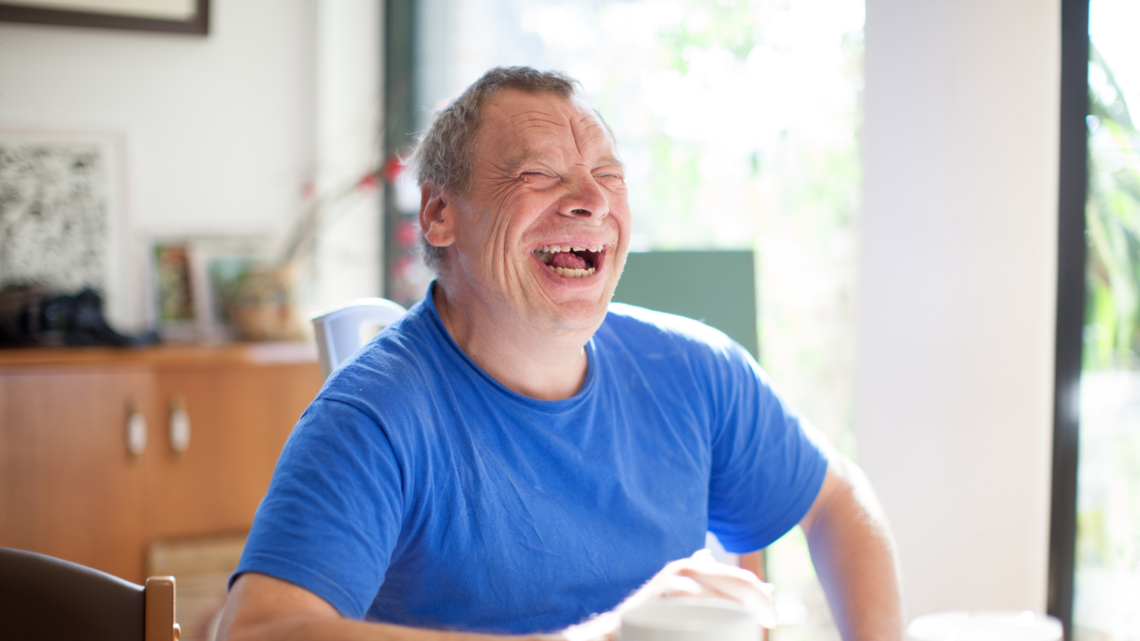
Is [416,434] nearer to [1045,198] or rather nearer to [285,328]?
[1045,198]

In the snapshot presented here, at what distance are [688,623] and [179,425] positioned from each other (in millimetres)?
2028

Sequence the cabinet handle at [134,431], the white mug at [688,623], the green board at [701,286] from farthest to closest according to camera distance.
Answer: the cabinet handle at [134,431] → the green board at [701,286] → the white mug at [688,623]

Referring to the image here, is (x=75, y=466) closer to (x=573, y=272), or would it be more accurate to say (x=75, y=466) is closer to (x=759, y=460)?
(x=573, y=272)

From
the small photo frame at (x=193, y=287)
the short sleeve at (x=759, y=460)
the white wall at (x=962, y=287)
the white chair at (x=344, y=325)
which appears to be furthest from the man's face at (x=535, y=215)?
the small photo frame at (x=193, y=287)

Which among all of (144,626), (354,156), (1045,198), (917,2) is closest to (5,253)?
A: (354,156)

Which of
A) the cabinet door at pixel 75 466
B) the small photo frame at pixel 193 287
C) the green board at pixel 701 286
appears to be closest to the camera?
the green board at pixel 701 286

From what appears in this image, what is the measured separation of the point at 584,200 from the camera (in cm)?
119

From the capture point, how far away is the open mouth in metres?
1.20

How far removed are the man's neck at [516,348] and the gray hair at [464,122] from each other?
0.12m

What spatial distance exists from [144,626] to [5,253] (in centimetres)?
213

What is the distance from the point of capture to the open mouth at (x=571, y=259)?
3.92ft

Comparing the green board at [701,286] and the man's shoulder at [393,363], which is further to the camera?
the green board at [701,286]

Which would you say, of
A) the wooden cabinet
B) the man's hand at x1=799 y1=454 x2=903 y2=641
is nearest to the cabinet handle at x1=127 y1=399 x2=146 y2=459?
the wooden cabinet

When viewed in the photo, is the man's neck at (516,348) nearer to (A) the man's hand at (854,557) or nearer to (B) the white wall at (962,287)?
(A) the man's hand at (854,557)
